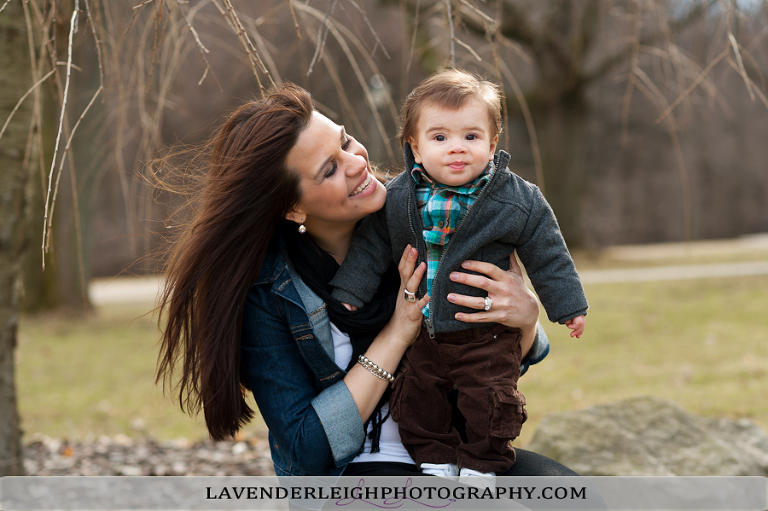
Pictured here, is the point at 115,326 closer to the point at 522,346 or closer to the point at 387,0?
the point at 387,0

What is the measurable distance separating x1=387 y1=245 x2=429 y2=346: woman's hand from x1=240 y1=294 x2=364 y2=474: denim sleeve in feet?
0.72

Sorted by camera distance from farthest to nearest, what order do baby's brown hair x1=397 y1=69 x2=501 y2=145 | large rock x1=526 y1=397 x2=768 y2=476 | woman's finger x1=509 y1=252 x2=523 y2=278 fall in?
large rock x1=526 y1=397 x2=768 y2=476 < woman's finger x1=509 y1=252 x2=523 y2=278 < baby's brown hair x1=397 y1=69 x2=501 y2=145

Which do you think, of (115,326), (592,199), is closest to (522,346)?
(115,326)

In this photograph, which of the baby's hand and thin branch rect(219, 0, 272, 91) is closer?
thin branch rect(219, 0, 272, 91)

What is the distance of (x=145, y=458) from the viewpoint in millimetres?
3561

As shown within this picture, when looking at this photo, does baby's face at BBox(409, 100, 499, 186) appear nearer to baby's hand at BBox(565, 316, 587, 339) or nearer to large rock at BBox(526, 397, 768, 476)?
baby's hand at BBox(565, 316, 587, 339)

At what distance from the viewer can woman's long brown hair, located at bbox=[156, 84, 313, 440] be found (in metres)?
1.71

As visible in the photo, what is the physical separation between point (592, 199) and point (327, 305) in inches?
799

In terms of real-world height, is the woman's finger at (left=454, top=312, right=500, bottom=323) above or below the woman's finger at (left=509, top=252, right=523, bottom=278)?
below

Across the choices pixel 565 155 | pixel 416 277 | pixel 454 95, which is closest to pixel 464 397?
pixel 416 277

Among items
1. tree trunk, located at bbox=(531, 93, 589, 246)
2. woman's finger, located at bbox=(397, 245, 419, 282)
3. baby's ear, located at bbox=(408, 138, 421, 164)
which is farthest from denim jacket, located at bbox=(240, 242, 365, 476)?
tree trunk, located at bbox=(531, 93, 589, 246)

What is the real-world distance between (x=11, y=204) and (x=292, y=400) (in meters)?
1.49

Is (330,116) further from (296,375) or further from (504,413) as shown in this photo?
(504,413)

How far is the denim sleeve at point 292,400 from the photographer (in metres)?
1.69
